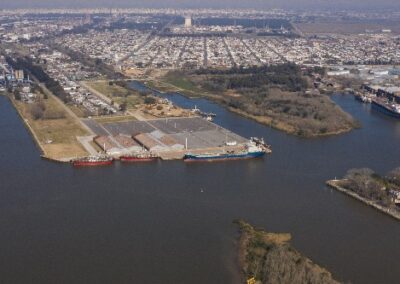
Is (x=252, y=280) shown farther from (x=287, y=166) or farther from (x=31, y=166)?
(x=31, y=166)

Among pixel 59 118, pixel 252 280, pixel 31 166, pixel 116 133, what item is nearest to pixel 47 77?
pixel 59 118

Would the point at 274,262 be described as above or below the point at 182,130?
above

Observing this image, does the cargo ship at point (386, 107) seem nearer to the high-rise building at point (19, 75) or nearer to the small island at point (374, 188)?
the small island at point (374, 188)

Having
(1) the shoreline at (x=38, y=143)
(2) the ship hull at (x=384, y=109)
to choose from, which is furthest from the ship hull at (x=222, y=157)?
(2) the ship hull at (x=384, y=109)

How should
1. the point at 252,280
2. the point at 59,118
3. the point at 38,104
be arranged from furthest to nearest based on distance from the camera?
the point at 38,104 < the point at 59,118 < the point at 252,280

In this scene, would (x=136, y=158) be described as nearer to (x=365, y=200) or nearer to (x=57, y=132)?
(x=57, y=132)

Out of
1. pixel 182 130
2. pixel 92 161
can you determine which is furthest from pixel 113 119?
pixel 92 161
